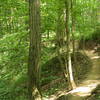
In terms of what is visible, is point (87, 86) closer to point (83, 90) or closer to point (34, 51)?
point (83, 90)

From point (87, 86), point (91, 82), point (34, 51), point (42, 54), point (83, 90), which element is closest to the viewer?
point (34, 51)

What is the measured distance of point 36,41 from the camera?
207 inches

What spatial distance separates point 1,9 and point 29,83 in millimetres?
4001

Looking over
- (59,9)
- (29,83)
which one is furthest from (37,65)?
(59,9)

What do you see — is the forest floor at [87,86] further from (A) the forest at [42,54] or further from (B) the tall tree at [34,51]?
(B) the tall tree at [34,51]

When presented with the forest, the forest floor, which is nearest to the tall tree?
the forest

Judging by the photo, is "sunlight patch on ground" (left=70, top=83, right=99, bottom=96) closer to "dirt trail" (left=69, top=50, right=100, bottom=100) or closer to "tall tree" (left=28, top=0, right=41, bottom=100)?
"dirt trail" (left=69, top=50, right=100, bottom=100)

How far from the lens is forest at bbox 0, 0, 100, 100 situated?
5.28 meters

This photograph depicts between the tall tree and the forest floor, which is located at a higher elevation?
the tall tree

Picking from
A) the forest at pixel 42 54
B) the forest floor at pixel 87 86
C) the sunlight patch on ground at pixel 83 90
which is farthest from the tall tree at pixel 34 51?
the sunlight patch on ground at pixel 83 90

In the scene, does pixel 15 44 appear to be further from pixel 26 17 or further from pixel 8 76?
pixel 8 76

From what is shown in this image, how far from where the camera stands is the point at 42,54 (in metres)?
9.29

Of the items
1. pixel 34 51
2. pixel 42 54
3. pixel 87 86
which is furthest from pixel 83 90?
pixel 34 51

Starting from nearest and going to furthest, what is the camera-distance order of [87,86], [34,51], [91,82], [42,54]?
[34,51] < [87,86] < [91,82] < [42,54]
